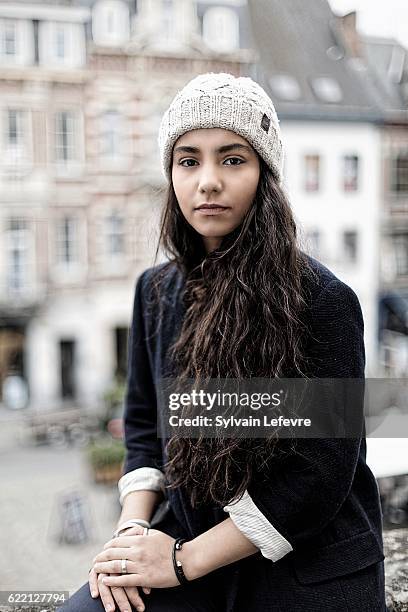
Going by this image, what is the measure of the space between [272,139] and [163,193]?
0.08 meters

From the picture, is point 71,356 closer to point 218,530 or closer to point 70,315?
point 70,315

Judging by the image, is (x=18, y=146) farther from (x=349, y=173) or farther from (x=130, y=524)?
(x=130, y=524)

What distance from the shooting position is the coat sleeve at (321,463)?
0.35 meters

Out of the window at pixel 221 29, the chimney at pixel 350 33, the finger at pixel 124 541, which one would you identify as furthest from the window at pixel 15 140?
the finger at pixel 124 541

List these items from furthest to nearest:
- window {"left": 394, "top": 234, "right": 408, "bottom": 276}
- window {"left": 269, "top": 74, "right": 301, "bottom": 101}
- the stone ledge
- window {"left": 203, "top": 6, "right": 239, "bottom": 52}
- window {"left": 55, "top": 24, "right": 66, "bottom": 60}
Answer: window {"left": 394, "top": 234, "right": 408, "bottom": 276} → window {"left": 55, "top": 24, "right": 66, "bottom": 60} → window {"left": 203, "top": 6, "right": 239, "bottom": 52} → window {"left": 269, "top": 74, "right": 301, "bottom": 101} → the stone ledge

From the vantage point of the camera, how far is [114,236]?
4277 millimetres

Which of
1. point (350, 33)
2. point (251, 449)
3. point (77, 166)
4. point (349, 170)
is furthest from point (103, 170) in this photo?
point (251, 449)

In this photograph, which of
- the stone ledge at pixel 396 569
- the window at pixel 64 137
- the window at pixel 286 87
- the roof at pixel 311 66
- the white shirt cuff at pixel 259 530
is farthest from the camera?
the window at pixel 64 137

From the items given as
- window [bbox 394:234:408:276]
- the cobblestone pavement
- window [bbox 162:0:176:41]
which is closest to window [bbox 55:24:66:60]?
window [bbox 162:0:176:41]

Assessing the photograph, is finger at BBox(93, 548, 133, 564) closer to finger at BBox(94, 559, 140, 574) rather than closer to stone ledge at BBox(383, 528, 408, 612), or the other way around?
finger at BBox(94, 559, 140, 574)

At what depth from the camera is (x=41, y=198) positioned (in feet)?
13.6

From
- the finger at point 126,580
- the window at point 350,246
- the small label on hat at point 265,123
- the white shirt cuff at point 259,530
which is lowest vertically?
the finger at point 126,580

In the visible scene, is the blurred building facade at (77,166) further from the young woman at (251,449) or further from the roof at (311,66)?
the young woman at (251,449)

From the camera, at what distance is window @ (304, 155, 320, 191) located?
405cm
